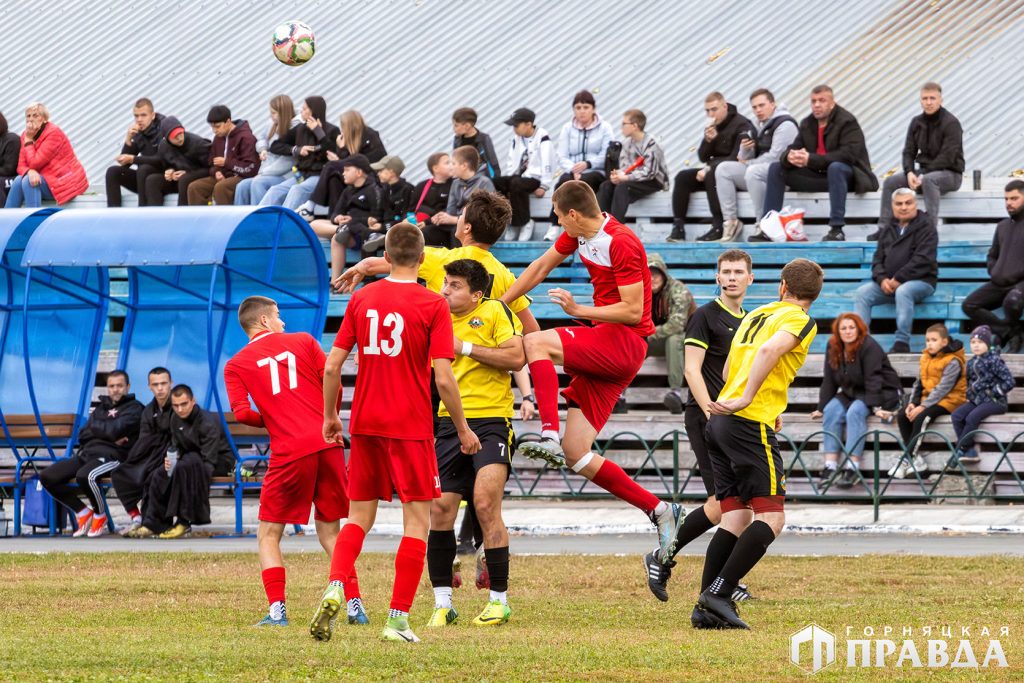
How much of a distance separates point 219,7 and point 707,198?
12.2 meters

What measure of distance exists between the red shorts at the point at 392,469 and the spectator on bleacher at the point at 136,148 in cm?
1419

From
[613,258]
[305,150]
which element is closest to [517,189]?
[305,150]

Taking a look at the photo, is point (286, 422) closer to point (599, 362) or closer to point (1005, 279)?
point (599, 362)

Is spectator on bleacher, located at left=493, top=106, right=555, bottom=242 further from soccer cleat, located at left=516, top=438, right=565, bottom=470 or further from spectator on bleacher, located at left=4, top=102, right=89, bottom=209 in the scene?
soccer cleat, located at left=516, top=438, right=565, bottom=470

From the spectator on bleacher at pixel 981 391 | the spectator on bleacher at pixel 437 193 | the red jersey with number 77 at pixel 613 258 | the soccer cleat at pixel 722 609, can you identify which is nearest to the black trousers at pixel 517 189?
the spectator on bleacher at pixel 437 193

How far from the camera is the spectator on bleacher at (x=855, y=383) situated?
16062 mm

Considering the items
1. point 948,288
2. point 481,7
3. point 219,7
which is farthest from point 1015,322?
point 219,7

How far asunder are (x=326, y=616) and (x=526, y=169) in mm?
12358

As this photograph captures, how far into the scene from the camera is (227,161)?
20.9 m

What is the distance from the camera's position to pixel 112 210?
16.4 metres

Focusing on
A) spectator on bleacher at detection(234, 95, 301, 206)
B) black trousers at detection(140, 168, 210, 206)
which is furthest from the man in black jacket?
black trousers at detection(140, 168, 210, 206)

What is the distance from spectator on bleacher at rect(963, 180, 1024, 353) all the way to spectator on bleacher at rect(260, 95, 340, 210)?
8.05m

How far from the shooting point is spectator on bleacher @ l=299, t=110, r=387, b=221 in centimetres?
1973

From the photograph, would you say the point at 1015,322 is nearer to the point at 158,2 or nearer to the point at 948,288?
the point at 948,288
